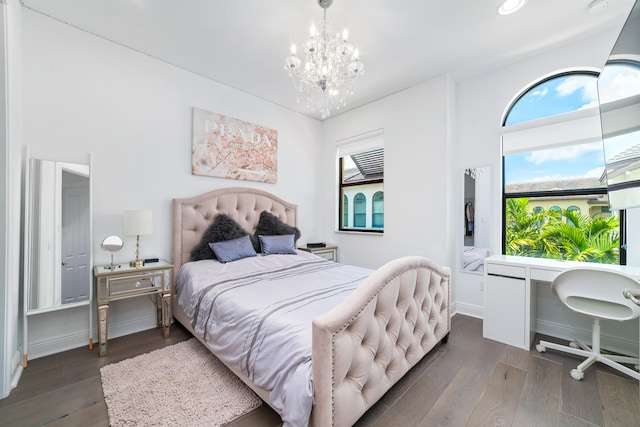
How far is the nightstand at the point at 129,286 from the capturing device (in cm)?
211

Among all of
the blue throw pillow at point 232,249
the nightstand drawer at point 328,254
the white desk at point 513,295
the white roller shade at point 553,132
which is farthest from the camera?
the nightstand drawer at point 328,254

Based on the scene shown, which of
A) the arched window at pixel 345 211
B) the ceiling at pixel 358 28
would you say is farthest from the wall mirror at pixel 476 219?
the arched window at pixel 345 211

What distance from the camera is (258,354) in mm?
1439

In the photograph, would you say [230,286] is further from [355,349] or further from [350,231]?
[350,231]

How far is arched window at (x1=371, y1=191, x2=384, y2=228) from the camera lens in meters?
3.85

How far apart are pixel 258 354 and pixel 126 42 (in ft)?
10.1

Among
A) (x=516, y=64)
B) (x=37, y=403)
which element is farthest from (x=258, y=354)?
(x=516, y=64)

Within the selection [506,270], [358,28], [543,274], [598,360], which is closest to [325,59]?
[358,28]

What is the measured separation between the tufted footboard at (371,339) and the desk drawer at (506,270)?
0.84 metres

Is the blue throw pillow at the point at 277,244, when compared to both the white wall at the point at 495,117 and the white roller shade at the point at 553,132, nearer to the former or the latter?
the white wall at the point at 495,117

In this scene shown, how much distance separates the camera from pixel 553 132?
101 inches

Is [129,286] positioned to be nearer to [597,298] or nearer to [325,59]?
[325,59]

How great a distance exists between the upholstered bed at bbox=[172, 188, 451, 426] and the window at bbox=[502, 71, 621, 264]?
1.31 meters

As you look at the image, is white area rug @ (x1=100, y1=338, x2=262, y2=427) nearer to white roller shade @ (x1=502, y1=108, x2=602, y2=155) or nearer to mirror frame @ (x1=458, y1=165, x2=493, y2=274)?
mirror frame @ (x1=458, y1=165, x2=493, y2=274)
